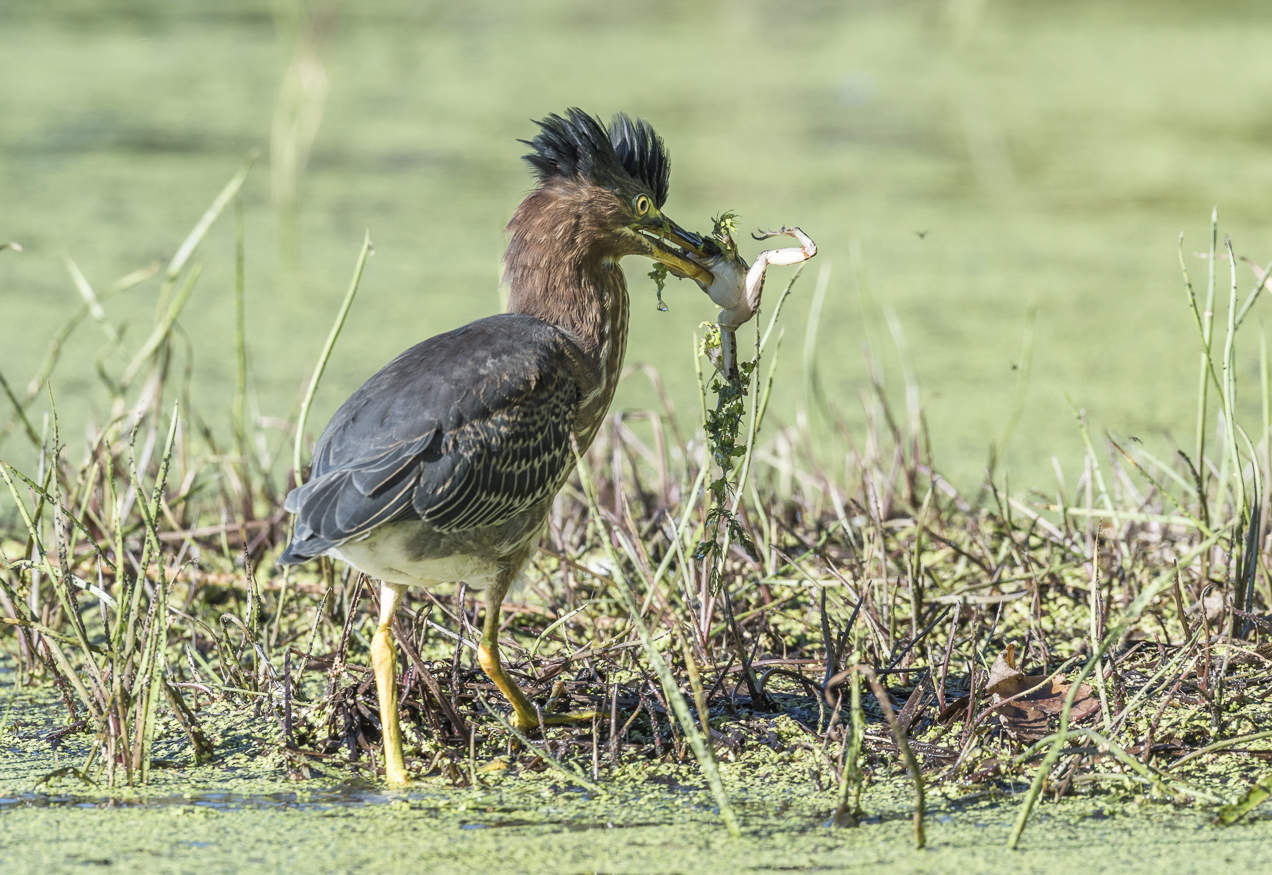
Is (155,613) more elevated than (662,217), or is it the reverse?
(662,217)

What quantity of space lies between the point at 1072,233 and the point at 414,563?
19.6ft

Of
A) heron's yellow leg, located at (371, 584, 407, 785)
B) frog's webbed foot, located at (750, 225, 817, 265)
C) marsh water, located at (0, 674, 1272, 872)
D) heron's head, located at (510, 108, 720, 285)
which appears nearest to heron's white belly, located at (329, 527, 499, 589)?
heron's yellow leg, located at (371, 584, 407, 785)

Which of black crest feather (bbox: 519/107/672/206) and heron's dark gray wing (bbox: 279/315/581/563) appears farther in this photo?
black crest feather (bbox: 519/107/672/206)

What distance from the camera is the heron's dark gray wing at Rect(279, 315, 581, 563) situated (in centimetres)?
302

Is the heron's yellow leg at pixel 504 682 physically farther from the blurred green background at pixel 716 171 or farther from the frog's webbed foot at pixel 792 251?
the blurred green background at pixel 716 171

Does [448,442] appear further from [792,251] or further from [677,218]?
[677,218]

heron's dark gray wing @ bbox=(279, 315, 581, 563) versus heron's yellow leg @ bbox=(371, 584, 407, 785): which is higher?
heron's dark gray wing @ bbox=(279, 315, 581, 563)

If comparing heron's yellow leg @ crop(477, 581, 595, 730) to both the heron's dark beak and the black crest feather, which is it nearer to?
the heron's dark beak

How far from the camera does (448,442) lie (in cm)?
313

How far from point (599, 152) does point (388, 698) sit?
Result: 4.22ft

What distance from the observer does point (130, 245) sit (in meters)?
7.49

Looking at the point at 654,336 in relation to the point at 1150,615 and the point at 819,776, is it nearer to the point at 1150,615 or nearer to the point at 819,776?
the point at 1150,615

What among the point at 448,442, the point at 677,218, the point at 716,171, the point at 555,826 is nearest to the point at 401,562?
the point at 448,442

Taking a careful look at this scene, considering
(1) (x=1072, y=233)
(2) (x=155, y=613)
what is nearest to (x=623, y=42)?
(1) (x=1072, y=233)
